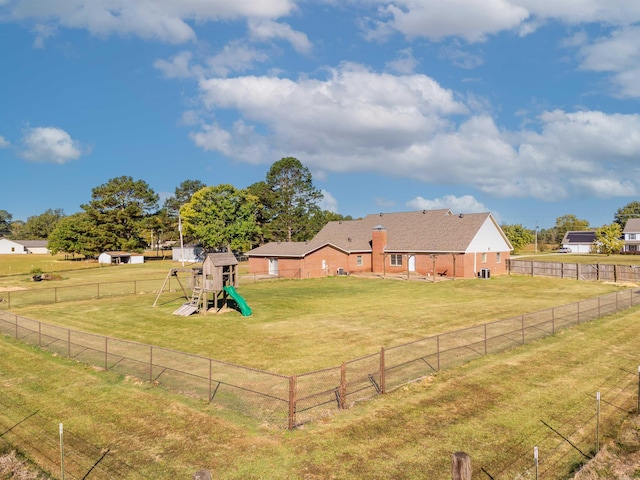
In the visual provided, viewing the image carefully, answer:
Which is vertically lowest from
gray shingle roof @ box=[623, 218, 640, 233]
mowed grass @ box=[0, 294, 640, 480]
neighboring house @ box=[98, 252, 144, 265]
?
mowed grass @ box=[0, 294, 640, 480]

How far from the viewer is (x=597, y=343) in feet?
66.1

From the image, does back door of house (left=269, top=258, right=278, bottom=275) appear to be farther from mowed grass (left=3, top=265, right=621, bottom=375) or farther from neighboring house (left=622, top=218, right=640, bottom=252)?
neighboring house (left=622, top=218, right=640, bottom=252)

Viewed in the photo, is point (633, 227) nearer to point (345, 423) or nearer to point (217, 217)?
point (217, 217)

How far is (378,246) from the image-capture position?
2215 inches

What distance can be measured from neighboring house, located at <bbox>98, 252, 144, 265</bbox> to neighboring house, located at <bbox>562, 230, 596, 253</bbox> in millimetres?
115081

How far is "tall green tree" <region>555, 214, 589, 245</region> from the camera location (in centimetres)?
14938

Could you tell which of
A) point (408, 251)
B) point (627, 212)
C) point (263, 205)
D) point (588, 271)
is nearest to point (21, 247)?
point (263, 205)

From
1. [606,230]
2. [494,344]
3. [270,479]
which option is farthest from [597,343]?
[606,230]

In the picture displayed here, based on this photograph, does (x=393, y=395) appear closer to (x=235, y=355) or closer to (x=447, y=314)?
(x=235, y=355)

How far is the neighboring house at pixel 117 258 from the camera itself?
3460 inches

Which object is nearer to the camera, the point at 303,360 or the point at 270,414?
the point at 270,414

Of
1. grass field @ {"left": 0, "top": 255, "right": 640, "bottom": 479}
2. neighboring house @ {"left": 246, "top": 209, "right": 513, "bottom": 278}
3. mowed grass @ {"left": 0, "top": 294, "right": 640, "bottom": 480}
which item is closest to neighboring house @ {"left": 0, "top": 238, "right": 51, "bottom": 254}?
neighboring house @ {"left": 246, "top": 209, "right": 513, "bottom": 278}

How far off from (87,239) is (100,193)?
10.5m

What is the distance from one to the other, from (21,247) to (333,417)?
16451 cm
